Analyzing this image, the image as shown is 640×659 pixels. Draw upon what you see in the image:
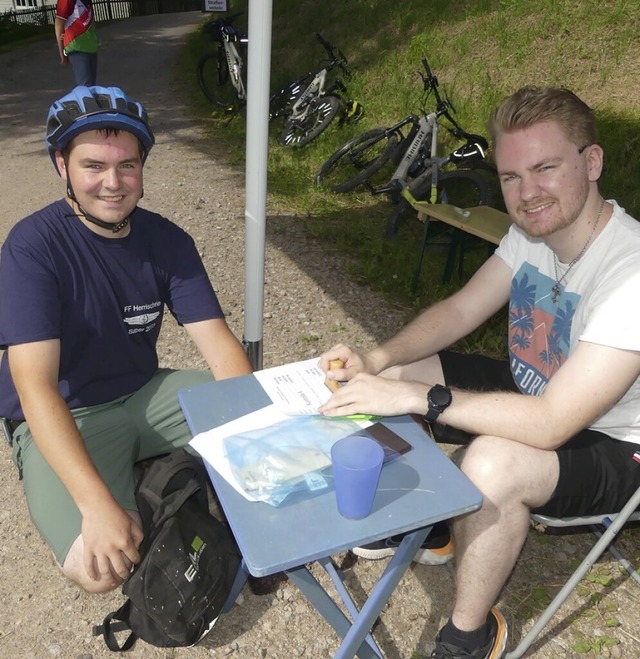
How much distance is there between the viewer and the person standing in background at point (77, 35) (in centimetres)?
701

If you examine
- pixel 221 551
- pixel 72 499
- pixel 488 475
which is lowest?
pixel 221 551

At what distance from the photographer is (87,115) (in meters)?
1.94

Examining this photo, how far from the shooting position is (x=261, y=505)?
143 cm

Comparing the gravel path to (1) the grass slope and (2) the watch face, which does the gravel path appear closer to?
(1) the grass slope

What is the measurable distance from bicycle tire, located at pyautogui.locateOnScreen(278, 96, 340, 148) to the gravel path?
3.49ft

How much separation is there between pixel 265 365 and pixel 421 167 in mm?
3290

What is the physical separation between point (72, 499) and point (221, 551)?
1.70 ft

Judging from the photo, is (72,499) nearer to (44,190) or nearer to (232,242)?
(232,242)

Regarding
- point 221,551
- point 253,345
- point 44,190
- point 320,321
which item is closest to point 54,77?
point 44,190

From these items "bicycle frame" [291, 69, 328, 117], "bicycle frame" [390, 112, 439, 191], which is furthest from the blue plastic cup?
"bicycle frame" [291, 69, 328, 117]

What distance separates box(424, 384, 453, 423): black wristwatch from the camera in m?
1.81

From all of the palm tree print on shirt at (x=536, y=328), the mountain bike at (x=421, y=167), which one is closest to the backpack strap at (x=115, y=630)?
the palm tree print on shirt at (x=536, y=328)

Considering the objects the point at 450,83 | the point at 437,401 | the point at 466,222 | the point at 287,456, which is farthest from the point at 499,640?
the point at 450,83

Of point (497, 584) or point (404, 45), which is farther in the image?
point (404, 45)
